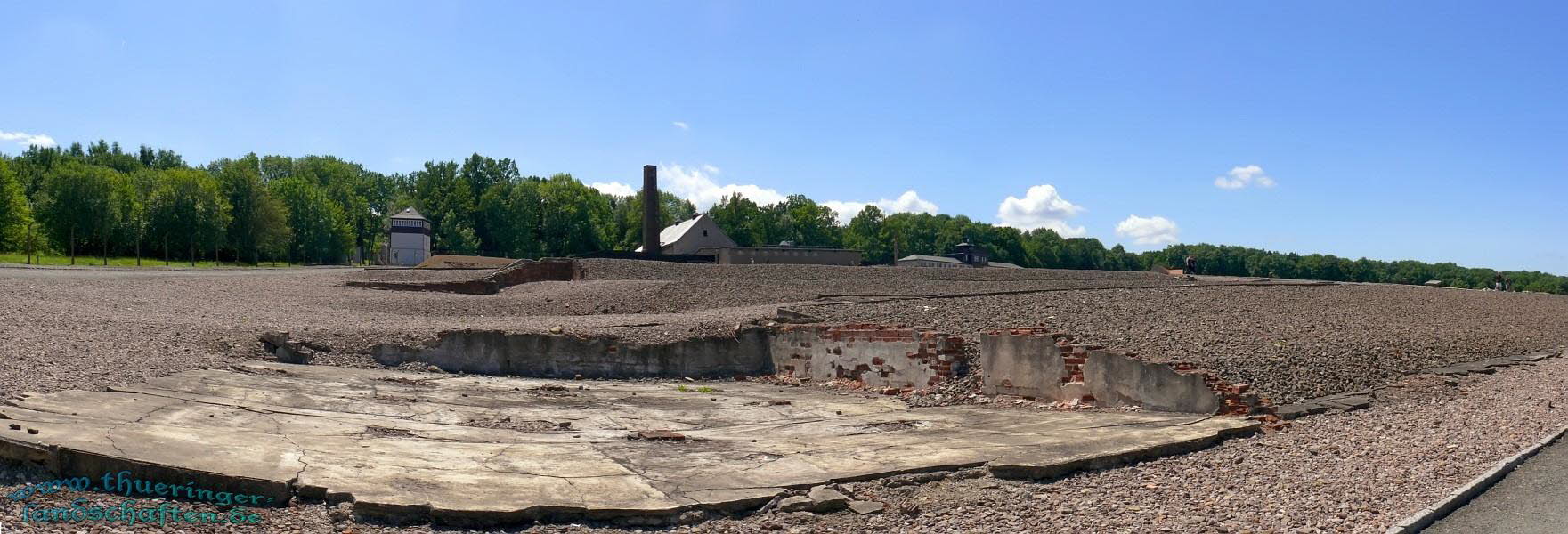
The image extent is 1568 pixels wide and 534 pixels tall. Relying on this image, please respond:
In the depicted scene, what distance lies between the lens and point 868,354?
14.1 meters

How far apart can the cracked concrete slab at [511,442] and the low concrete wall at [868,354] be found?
1590mm

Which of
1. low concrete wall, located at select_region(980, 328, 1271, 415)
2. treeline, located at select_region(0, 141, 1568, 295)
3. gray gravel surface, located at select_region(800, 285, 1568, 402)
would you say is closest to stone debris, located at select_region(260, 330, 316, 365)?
gray gravel surface, located at select_region(800, 285, 1568, 402)

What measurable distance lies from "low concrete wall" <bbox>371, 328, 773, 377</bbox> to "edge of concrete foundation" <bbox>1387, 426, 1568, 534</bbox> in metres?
10.5

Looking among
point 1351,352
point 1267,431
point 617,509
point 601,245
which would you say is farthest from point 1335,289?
point 601,245

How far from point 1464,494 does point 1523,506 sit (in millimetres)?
346

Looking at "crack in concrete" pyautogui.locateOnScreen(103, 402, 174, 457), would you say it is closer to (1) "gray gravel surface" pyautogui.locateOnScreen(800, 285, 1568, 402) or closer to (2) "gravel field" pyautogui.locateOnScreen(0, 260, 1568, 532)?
(2) "gravel field" pyautogui.locateOnScreen(0, 260, 1568, 532)

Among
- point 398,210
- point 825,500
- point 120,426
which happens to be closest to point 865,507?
point 825,500

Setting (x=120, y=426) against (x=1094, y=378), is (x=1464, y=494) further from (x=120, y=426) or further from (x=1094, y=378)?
(x=120, y=426)

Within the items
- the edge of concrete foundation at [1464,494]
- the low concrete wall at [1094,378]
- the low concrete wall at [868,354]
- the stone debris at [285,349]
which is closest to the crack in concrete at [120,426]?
the stone debris at [285,349]

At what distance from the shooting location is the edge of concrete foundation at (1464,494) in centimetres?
558

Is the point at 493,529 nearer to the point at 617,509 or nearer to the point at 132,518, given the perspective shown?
the point at 617,509

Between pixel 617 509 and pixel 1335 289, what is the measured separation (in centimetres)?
2566

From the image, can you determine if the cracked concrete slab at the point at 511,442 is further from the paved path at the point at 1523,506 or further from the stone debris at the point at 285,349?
the paved path at the point at 1523,506

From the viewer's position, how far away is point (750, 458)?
24.5 ft
